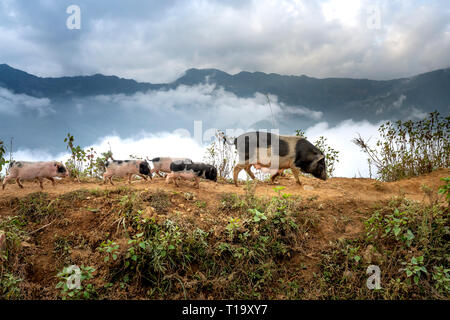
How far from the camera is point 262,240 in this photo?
4.47 meters

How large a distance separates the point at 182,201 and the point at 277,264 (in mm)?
2226

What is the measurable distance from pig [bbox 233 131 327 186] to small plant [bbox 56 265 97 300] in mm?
4540

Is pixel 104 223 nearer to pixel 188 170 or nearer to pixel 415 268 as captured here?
pixel 188 170

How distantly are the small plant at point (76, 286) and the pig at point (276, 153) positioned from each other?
454cm

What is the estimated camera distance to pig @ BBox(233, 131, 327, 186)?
7547 mm

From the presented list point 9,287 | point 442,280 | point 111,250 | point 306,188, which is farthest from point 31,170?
point 442,280

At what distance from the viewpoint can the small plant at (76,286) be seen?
3.51 m

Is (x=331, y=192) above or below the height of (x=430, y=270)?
above

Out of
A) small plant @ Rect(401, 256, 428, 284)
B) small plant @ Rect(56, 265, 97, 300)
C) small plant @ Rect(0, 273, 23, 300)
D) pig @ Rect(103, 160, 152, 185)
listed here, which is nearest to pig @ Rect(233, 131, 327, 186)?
pig @ Rect(103, 160, 152, 185)

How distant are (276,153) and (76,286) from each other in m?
5.45
